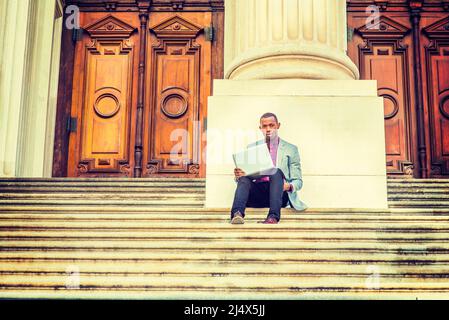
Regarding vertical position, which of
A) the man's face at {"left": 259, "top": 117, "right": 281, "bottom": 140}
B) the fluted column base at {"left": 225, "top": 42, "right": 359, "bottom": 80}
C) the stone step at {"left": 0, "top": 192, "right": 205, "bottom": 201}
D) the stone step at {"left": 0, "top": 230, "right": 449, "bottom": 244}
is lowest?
the stone step at {"left": 0, "top": 230, "right": 449, "bottom": 244}

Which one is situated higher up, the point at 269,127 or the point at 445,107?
the point at 445,107

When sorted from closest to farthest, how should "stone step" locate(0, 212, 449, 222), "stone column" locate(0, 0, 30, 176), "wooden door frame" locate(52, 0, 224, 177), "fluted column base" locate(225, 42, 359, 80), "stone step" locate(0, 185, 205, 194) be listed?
"stone step" locate(0, 212, 449, 222)
"fluted column base" locate(225, 42, 359, 80)
"stone step" locate(0, 185, 205, 194)
"stone column" locate(0, 0, 30, 176)
"wooden door frame" locate(52, 0, 224, 177)

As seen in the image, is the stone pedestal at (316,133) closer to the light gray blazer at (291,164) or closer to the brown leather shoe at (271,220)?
the light gray blazer at (291,164)

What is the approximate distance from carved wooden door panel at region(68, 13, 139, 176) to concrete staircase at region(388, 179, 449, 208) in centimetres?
422

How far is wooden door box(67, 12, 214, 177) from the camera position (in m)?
10.8

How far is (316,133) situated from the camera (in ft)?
24.0

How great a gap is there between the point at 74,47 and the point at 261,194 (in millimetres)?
5667

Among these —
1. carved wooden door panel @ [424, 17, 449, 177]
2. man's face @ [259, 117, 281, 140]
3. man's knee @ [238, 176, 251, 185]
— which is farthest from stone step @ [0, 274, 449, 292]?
carved wooden door panel @ [424, 17, 449, 177]

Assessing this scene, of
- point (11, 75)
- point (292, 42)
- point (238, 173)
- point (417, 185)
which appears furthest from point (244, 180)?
point (11, 75)

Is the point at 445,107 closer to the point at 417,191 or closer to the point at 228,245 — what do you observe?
the point at 417,191

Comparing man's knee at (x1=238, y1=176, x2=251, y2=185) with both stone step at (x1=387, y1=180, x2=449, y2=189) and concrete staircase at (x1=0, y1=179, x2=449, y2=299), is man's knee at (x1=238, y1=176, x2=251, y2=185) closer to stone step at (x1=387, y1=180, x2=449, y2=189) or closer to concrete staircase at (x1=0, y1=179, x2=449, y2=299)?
concrete staircase at (x1=0, y1=179, x2=449, y2=299)

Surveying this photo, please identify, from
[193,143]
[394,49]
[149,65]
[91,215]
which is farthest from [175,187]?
[394,49]

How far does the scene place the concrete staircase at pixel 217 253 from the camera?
4.96m
